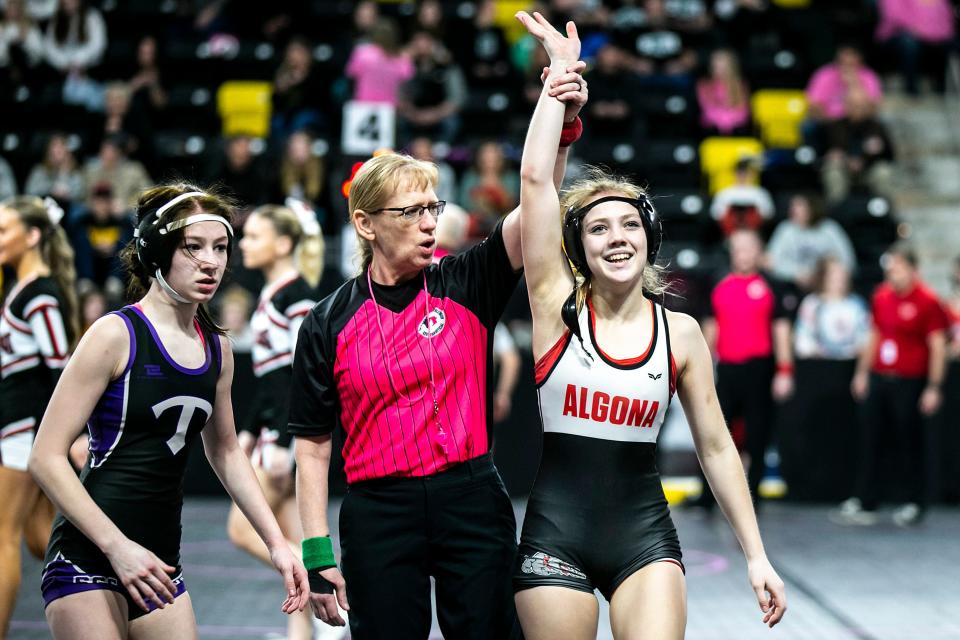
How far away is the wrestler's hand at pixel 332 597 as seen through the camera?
3617 mm

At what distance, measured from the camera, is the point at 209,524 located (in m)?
9.93

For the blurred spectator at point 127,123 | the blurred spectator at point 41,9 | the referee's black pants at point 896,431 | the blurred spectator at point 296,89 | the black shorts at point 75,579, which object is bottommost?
the referee's black pants at point 896,431

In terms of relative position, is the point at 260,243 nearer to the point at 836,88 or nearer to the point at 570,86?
the point at 570,86

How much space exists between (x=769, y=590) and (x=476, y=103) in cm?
1116

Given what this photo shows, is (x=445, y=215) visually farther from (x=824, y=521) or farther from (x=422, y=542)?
(x=824, y=521)

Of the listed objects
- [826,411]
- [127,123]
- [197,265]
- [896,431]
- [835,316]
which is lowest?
[896,431]

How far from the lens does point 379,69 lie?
1411 cm

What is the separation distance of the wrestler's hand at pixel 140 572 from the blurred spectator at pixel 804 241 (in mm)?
9573

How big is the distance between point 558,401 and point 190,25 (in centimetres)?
1348

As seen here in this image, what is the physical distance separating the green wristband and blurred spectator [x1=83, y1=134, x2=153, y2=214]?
1005 cm

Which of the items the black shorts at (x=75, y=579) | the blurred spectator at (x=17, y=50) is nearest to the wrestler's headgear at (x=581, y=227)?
the black shorts at (x=75, y=579)

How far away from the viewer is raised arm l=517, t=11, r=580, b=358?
11.9 ft

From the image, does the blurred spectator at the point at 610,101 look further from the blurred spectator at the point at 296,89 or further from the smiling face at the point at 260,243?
the smiling face at the point at 260,243

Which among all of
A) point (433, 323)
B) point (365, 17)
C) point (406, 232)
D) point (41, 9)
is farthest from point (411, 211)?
point (41, 9)
